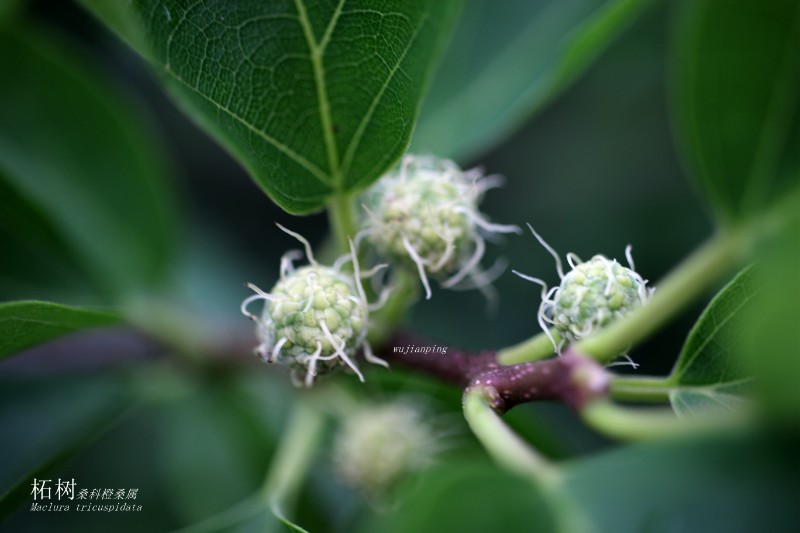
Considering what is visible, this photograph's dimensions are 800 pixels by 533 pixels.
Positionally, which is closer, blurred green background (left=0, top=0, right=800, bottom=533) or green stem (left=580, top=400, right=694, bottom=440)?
green stem (left=580, top=400, right=694, bottom=440)

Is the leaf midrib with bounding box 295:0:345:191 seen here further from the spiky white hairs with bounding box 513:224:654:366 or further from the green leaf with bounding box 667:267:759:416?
the green leaf with bounding box 667:267:759:416

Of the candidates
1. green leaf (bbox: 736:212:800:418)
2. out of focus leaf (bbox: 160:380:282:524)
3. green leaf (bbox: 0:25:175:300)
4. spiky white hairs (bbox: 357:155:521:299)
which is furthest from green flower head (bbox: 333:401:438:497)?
green leaf (bbox: 736:212:800:418)

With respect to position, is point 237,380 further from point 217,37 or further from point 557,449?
point 217,37

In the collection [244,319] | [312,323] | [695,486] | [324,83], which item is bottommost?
[695,486]

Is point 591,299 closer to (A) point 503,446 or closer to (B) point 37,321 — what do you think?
(A) point 503,446

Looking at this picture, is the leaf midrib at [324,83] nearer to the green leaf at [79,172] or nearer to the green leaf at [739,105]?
the green leaf at [739,105]

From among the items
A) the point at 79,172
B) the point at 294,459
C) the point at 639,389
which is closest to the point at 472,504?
the point at 639,389
